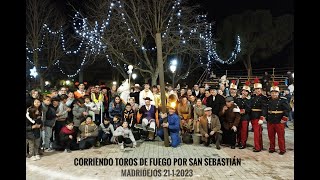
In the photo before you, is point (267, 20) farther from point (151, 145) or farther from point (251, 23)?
point (151, 145)

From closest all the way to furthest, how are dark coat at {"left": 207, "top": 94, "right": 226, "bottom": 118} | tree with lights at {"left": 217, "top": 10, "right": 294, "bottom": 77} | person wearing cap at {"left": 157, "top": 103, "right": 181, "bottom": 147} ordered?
person wearing cap at {"left": 157, "top": 103, "right": 181, "bottom": 147} < dark coat at {"left": 207, "top": 94, "right": 226, "bottom": 118} < tree with lights at {"left": 217, "top": 10, "right": 294, "bottom": 77}

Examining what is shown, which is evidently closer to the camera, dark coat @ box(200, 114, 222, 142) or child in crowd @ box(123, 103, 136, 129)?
dark coat @ box(200, 114, 222, 142)

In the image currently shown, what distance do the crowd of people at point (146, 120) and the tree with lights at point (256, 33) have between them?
1032 inches

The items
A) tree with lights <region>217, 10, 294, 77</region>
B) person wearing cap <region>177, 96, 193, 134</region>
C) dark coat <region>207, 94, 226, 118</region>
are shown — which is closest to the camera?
dark coat <region>207, 94, 226, 118</region>

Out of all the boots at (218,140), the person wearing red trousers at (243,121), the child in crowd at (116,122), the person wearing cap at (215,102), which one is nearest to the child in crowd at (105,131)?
the child in crowd at (116,122)

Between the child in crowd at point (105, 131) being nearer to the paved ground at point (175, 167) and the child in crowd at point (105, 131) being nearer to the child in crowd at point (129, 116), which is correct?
the paved ground at point (175, 167)

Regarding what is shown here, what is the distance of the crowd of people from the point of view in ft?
29.7

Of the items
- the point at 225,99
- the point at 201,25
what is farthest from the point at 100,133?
the point at 201,25

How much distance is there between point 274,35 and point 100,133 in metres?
30.4

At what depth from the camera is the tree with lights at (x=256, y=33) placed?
35594 millimetres

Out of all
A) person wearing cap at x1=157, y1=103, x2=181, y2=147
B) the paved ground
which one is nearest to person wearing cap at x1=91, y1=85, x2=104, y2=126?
the paved ground

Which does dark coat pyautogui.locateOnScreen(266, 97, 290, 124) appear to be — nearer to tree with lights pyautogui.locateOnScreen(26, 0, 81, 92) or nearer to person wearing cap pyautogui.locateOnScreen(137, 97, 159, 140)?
→ person wearing cap pyautogui.locateOnScreen(137, 97, 159, 140)
